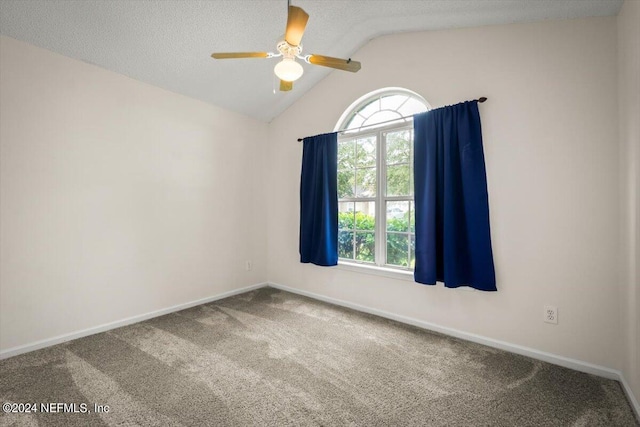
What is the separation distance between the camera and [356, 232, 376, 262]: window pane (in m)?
3.25

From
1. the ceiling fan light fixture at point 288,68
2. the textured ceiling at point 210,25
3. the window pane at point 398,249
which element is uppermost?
the textured ceiling at point 210,25

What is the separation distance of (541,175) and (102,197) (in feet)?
12.7

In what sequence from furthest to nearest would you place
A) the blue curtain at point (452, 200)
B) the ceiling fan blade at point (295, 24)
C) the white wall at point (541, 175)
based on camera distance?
1. the blue curtain at point (452, 200)
2. the white wall at point (541, 175)
3. the ceiling fan blade at point (295, 24)

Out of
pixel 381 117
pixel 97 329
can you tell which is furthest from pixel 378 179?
pixel 97 329

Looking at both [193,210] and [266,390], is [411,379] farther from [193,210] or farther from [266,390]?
[193,210]

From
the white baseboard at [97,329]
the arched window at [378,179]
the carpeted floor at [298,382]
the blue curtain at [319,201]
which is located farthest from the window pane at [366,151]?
the white baseboard at [97,329]

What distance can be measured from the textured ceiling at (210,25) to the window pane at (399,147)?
1004 millimetres

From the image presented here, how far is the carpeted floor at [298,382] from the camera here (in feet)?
5.12

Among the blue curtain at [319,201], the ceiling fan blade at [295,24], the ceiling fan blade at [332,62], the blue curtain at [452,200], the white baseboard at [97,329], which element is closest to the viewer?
the ceiling fan blade at [295,24]

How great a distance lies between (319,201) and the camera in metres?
3.47

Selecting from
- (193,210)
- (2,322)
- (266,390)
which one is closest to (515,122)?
(266,390)

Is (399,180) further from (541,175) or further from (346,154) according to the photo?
(541,175)

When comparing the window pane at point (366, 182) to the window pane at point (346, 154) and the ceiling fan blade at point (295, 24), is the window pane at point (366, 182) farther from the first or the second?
the ceiling fan blade at point (295, 24)

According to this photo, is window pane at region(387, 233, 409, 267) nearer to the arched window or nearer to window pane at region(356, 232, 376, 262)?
the arched window
